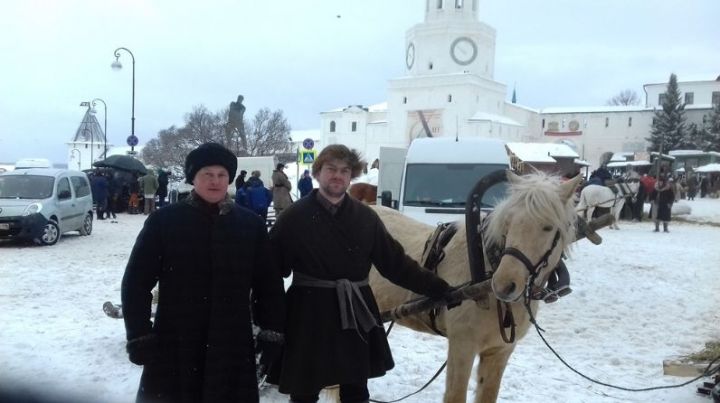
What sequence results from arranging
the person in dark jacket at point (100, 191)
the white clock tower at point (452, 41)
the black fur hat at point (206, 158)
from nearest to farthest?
1. the black fur hat at point (206, 158)
2. the person in dark jacket at point (100, 191)
3. the white clock tower at point (452, 41)

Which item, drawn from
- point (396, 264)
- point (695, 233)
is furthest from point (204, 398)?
point (695, 233)

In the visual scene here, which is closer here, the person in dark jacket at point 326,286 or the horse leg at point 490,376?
the person in dark jacket at point 326,286

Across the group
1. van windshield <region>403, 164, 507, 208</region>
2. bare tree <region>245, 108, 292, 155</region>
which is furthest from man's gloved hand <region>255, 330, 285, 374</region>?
bare tree <region>245, 108, 292, 155</region>

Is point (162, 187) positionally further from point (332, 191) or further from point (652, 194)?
point (332, 191)

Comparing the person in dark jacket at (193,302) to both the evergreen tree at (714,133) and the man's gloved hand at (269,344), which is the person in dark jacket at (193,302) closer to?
the man's gloved hand at (269,344)

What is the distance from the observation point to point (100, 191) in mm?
20250

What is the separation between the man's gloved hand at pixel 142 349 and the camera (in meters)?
2.61

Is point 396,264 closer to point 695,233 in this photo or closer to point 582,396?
point 582,396

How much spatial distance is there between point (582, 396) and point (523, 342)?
64.4 inches

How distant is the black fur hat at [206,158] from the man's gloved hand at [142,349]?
77 centimetres

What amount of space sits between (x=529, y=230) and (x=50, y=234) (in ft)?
43.2

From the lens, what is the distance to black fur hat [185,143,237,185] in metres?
2.81

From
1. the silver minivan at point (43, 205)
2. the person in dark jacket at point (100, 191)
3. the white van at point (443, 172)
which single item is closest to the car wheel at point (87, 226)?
the silver minivan at point (43, 205)

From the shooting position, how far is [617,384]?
537 cm
